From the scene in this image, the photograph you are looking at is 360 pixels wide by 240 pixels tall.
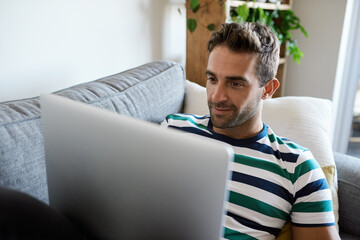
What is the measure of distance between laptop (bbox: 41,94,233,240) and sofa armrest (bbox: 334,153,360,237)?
0.94 m

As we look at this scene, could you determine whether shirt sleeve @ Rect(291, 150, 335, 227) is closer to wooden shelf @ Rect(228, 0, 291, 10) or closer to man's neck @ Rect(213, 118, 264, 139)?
man's neck @ Rect(213, 118, 264, 139)

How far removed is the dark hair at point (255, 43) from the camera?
100 centimetres

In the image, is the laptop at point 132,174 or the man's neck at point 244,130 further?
→ the man's neck at point 244,130

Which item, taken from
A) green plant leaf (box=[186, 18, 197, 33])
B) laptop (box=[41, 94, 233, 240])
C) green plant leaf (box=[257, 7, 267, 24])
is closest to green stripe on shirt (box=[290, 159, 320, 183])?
laptop (box=[41, 94, 233, 240])

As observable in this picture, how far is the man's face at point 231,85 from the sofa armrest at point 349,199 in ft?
1.69

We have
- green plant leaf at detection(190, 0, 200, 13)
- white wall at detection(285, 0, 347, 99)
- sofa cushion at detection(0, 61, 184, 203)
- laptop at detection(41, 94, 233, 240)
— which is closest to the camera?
laptop at detection(41, 94, 233, 240)

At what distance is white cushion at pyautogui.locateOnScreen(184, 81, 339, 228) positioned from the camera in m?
1.21

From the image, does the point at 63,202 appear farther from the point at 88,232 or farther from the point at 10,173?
the point at 10,173

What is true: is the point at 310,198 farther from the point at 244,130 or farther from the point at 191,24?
the point at 191,24

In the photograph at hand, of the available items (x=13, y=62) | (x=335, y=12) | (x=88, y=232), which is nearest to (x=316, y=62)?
(x=335, y=12)

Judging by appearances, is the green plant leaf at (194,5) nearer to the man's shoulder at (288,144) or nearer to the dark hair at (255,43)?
the dark hair at (255,43)

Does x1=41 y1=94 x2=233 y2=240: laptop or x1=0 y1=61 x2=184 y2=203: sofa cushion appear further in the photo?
x1=0 y1=61 x2=184 y2=203: sofa cushion

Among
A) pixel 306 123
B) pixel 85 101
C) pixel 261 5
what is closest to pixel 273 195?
pixel 306 123

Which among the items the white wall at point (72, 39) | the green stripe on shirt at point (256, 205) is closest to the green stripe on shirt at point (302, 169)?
the green stripe on shirt at point (256, 205)
